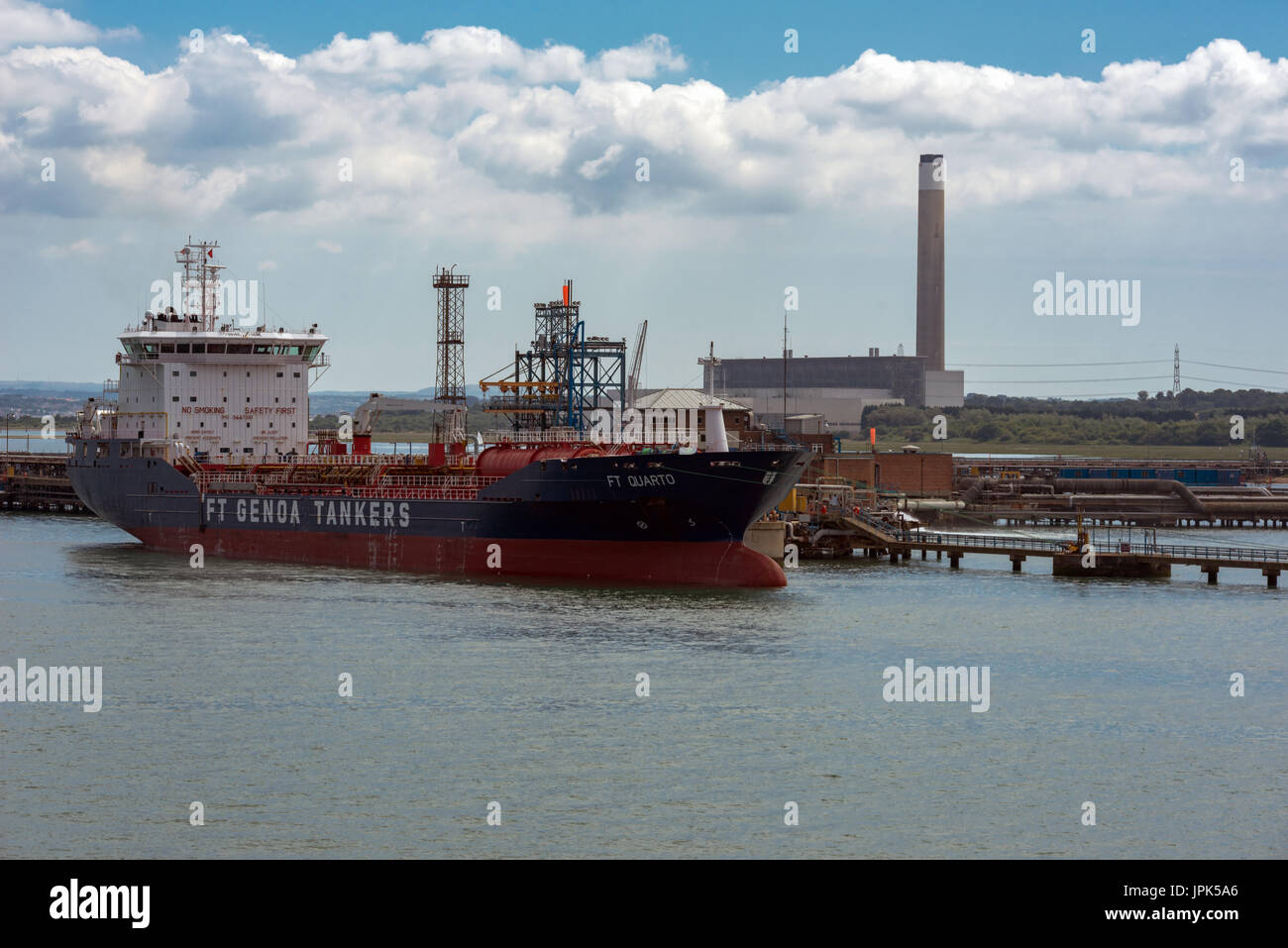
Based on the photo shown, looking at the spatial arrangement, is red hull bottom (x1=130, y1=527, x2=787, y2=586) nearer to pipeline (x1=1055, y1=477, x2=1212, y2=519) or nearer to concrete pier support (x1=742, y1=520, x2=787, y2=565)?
concrete pier support (x1=742, y1=520, x2=787, y2=565)

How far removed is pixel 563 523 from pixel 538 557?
172 centimetres

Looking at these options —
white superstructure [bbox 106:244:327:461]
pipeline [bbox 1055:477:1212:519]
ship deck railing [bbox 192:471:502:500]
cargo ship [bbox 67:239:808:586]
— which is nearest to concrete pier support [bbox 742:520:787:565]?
cargo ship [bbox 67:239:808:586]

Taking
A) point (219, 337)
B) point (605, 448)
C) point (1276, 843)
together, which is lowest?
point (1276, 843)

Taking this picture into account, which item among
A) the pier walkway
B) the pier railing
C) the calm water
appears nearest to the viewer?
the calm water

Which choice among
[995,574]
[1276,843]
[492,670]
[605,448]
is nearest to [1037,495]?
[995,574]

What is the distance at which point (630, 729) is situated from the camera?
28922mm

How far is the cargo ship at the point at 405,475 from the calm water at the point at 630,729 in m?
2.60

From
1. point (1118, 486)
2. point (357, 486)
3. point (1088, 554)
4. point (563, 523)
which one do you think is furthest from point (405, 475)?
point (1118, 486)

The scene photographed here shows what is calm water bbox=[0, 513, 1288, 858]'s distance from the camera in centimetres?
2328

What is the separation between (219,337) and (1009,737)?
149 ft

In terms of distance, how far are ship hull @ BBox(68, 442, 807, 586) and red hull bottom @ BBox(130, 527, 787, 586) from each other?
0.12 ft

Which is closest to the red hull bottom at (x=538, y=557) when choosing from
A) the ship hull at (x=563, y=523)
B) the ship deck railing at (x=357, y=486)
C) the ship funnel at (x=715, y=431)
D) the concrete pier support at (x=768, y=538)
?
the ship hull at (x=563, y=523)

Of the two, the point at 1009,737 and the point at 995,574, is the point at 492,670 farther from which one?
the point at 995,574
